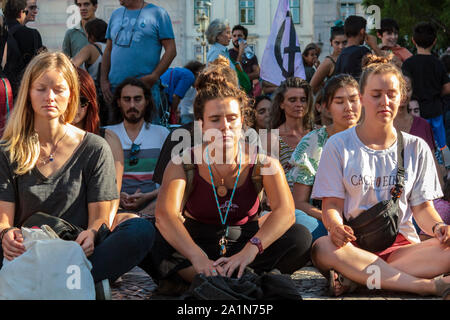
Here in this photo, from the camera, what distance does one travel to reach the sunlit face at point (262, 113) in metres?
6.52

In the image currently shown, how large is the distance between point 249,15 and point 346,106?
32.1 meters

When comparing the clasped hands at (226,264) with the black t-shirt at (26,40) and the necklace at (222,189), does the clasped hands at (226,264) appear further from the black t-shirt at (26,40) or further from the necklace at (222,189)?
the black t-shirt at (26,40)

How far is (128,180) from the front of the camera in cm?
557

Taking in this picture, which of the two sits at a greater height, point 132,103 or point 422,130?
point 132,103

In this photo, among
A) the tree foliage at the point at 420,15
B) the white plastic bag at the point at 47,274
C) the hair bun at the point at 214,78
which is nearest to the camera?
the white plastic bag at the point at 47,274

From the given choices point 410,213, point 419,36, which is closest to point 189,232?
point 410,213

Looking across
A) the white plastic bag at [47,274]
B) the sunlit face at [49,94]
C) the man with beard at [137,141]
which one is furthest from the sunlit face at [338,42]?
the white plastic bag at [47,274]

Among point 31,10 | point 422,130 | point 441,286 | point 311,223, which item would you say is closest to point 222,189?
point 311,223

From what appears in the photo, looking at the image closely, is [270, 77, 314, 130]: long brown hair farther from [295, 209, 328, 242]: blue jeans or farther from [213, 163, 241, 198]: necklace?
[213, 163, 241, 198]: necklace

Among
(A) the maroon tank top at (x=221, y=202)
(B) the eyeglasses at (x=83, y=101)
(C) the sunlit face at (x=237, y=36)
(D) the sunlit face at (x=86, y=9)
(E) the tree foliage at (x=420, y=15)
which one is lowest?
(A) the maroon tank top at (x=221, y=202)

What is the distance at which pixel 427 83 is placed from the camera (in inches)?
286

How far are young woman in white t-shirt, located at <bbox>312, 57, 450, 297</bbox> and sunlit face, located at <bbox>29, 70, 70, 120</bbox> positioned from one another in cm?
149

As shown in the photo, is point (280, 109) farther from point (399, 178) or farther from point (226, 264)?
point (226, 264)

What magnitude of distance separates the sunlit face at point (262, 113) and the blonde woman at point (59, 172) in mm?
2769
